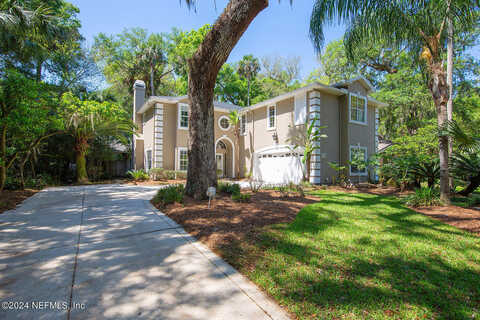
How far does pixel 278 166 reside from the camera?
46.5 feet

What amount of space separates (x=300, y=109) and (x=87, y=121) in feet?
38.8

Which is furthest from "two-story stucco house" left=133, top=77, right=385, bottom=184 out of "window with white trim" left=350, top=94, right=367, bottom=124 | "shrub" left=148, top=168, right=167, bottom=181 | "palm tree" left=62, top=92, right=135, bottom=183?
"palm tree" left=62, top=92, right=135, bottom=183

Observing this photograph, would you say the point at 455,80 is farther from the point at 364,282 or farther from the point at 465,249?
the point at 364,282

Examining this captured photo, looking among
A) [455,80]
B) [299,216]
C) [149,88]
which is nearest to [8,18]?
[299,216]

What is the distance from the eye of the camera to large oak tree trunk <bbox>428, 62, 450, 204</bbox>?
6473 mm

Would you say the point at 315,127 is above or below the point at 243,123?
below

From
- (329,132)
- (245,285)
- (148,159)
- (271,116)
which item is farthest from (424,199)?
(148,159)

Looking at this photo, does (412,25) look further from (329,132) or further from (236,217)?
(329,132)

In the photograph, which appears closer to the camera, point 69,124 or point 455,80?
point 69,124

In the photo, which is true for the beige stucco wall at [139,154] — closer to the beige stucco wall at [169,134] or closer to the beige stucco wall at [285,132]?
the beige stucco wall at [285,132]

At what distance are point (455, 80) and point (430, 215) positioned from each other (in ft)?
69.8

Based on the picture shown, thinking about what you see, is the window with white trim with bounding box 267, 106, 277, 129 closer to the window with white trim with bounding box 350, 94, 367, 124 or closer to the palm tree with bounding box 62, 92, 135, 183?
the window with white trim with bounding box 350, 94, 367, 124

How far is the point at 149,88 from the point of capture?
2905 cm

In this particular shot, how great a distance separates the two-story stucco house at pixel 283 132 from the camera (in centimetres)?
1303
